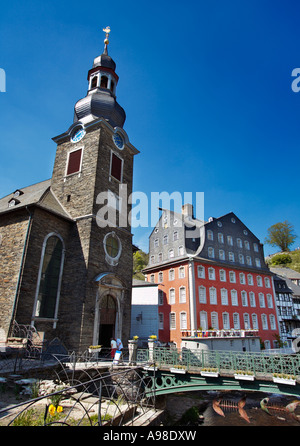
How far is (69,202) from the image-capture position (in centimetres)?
2025

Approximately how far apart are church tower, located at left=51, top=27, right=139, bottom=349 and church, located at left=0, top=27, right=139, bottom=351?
0.22ft

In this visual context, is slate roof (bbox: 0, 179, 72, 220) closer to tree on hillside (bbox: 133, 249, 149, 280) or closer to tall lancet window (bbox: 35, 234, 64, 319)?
tall lancet window (bbox: 35, 234, 64, 319)

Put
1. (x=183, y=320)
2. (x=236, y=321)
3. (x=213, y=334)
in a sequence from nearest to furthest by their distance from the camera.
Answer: (x=213, y=334) → (x=183, y=320) → (x=236, y=321)

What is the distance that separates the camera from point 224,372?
1243 centimetres

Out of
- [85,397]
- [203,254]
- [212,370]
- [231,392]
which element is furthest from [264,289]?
[85,397]

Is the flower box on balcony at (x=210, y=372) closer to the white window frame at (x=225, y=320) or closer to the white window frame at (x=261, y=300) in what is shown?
the white window frame at (x=225, y=320)

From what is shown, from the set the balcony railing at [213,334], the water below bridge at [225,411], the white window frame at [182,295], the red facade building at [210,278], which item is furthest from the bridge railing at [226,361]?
the white window frame at [182,295]

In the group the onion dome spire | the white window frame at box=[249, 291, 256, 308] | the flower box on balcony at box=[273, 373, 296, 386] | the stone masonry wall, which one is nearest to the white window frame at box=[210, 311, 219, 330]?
the white window frame at box=[249, 291, 256, 308]

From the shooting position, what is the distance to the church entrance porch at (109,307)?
58.4 ft

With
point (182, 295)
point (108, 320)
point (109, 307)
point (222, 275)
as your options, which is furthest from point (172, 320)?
point (109, 307)

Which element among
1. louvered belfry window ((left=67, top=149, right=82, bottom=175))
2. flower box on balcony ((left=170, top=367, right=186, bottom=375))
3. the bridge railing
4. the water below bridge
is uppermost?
louvered belfry window ((left=67, top=149, right=82, bottom=175))

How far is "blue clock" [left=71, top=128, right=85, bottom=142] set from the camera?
2214 centimetres

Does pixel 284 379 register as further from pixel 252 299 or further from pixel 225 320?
pixel 252 299

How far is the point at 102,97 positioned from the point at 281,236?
74391 mm
